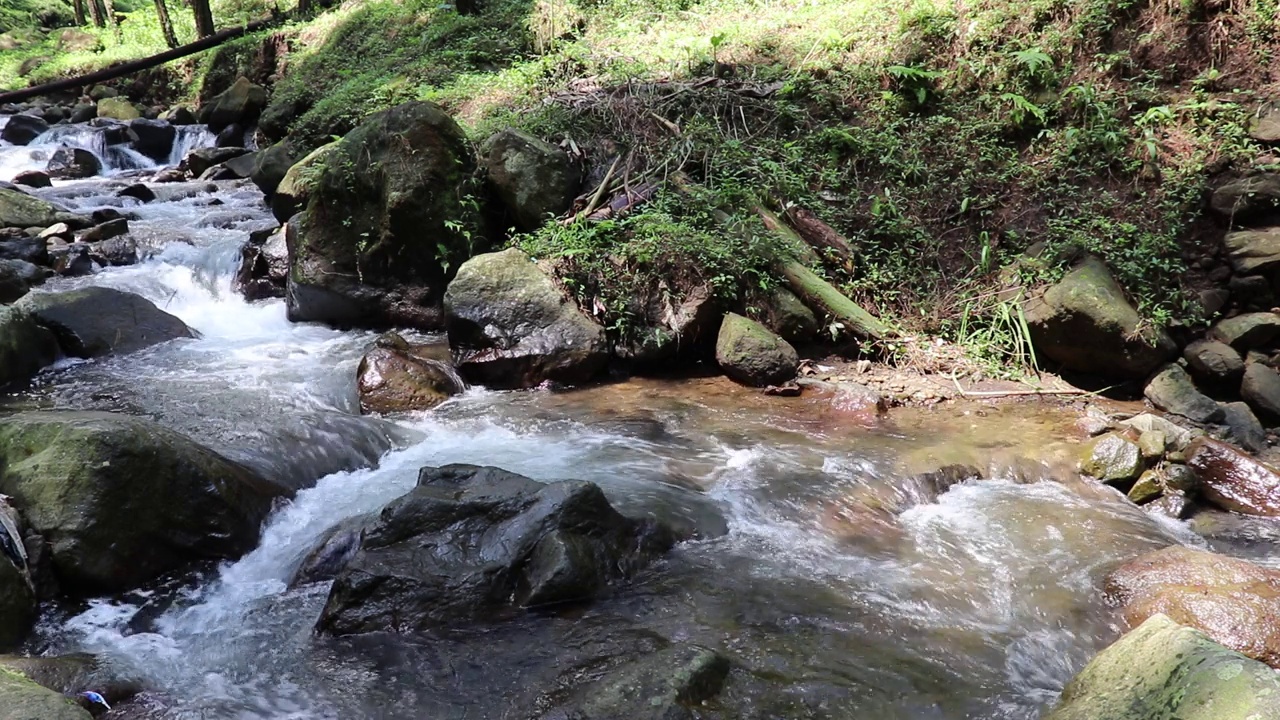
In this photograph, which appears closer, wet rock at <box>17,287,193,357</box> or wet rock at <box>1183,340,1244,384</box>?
wet rock at <box>1183,340,1244,384</box>

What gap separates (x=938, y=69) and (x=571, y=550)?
842cm

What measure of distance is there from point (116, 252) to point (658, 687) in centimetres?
1048

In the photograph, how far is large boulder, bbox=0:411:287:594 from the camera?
4453 millimetres

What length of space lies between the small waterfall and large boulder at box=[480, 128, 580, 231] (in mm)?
11118

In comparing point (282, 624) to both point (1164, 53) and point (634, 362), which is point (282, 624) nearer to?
point (634, 362)

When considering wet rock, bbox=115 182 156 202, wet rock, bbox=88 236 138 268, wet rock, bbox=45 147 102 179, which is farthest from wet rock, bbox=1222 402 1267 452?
wet rock, bbox=45 147 102 179

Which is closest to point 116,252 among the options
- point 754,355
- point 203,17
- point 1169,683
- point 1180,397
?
point 754,355

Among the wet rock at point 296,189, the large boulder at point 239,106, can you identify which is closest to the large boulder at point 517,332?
the wet rock at point 296,189

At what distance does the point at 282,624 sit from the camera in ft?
14.4

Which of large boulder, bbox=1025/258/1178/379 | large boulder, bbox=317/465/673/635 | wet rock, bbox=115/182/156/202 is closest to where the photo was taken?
large boulder, bbox=317/465/673/635

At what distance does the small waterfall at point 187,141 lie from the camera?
17.1 metres

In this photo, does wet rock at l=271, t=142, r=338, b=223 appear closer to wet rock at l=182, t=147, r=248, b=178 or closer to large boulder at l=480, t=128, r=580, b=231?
large boulder at l=480, t=128, r=580, b=231

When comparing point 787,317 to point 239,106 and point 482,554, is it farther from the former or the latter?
point 239,106

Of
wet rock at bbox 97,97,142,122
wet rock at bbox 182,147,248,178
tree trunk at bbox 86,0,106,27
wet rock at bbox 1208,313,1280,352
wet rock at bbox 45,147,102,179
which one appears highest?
tree trunk at bbox 86,0,106,27
